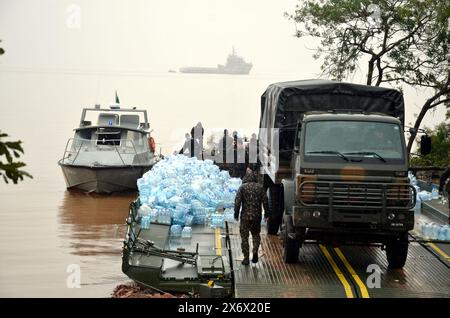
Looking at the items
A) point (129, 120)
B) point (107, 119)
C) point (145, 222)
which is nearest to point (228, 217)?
point (145, 222)

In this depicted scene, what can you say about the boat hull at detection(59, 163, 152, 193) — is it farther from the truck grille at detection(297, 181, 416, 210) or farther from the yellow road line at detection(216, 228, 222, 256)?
the truck grille at detection(297, 181, 416, 210)

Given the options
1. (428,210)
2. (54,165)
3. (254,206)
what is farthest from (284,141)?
(54,165)

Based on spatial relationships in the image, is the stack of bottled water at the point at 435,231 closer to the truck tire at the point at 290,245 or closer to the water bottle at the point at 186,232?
the truck tire at the point at 290,245

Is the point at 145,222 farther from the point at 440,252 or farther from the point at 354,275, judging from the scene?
the point at 440,252

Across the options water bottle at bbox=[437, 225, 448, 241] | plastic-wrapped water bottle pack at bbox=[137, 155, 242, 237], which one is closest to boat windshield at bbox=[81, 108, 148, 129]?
plastic-wrapped water bottle pack at bbox=[137, 155, 242, 237]

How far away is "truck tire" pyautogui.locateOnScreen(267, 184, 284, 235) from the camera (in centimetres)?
1619

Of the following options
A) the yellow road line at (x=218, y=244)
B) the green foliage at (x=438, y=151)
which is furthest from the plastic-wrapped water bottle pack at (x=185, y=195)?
the green foliage at (x=438, y=151)

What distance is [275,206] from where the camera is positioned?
16297 millimetres

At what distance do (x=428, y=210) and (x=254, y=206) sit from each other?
20.6 ft

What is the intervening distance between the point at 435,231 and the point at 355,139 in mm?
3508

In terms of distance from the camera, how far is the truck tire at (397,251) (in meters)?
13.7

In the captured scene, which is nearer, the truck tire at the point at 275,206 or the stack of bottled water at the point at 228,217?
the truck tire at the point at 275,206

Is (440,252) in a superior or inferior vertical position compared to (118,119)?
inferior

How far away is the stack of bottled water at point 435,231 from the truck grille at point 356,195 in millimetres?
3082
